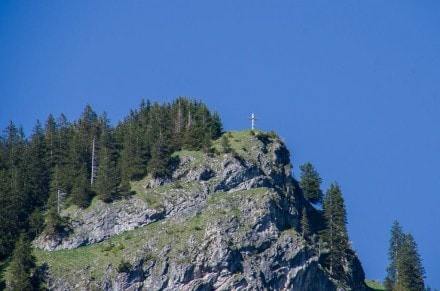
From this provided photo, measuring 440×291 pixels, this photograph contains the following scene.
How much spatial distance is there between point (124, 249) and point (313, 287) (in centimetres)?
2397

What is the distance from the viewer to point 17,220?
13012 cm

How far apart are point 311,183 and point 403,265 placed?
66.4ft

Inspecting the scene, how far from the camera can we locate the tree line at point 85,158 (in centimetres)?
13098

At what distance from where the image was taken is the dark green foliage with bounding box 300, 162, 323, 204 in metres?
148

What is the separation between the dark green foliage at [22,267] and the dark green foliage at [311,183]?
46.1 m

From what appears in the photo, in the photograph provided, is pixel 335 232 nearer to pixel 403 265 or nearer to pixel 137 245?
pixel 403 265

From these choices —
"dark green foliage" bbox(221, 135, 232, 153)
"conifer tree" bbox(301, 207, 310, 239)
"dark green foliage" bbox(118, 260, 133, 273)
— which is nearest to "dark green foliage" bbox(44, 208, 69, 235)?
"dark green foliage" bbox(118, 260, 133, 273)

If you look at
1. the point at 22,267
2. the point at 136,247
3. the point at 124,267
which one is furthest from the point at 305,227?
the point at 22,267

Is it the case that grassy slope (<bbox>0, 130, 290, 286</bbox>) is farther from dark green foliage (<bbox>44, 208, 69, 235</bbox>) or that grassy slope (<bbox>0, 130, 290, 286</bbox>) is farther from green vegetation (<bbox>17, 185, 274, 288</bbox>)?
dark green foliage (<bbox>44, 208, 69, 235</bbox>)

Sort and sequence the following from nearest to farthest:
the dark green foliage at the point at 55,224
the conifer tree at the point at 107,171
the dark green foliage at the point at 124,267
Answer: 1. the dark green foliage at the point at 124,267
2. the dark green foliage at the point at 55,224
3. the conifer tree at the point at 107,171

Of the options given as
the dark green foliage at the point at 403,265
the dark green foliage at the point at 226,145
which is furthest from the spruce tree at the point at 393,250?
the dark green foliage at the point at 226,145

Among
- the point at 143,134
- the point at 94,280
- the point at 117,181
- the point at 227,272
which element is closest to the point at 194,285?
the point at 227,272

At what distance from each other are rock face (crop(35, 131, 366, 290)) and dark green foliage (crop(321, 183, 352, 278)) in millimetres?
1525

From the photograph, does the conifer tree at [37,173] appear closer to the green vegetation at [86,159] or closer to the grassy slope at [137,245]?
the green vegetation at [86,159]
